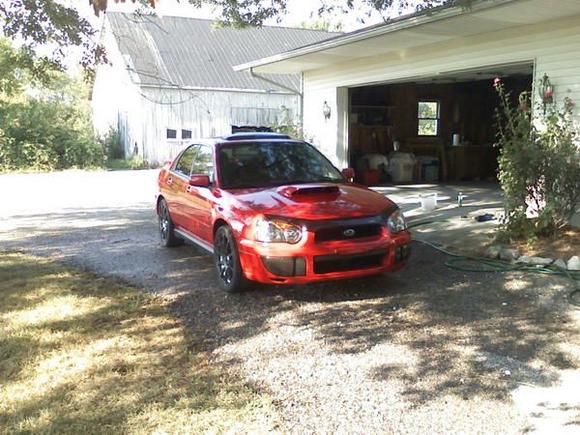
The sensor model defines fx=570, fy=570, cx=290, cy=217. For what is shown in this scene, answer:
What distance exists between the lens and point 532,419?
324cm

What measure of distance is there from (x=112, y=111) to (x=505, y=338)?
27505 mm

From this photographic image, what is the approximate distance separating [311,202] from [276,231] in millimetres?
470

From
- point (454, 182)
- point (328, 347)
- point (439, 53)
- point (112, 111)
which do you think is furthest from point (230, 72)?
point (328, 347)

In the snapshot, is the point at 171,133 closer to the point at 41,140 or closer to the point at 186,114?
the point at 186,114

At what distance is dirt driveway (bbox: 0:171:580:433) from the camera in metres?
3.32

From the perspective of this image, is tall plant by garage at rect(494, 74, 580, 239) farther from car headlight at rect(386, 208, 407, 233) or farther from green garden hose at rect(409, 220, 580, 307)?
car headlight at rect(386, 208, 407, 233)

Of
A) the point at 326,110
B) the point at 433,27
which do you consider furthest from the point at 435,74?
the point at 326,110

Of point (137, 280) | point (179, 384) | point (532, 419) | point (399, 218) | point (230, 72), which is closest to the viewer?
point (532, 419)

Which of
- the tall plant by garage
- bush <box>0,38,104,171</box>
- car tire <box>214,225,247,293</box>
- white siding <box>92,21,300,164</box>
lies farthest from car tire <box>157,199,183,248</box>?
white siding <box>92,21,300,164</box>

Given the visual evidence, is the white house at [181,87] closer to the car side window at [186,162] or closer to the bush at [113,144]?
the bush at [113,144]

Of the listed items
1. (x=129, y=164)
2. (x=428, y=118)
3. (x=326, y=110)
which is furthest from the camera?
(x=129, y=164)

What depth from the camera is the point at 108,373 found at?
3.83m

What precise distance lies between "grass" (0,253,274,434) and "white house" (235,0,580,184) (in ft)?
19.6

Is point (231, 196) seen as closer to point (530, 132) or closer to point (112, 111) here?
point (530, 132)
